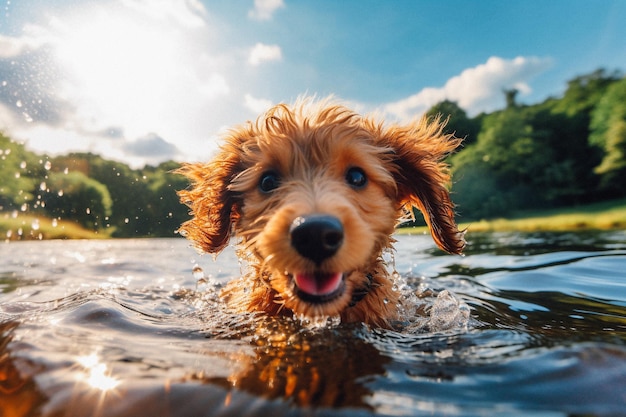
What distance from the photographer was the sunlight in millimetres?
2166

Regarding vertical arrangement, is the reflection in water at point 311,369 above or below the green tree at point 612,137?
below

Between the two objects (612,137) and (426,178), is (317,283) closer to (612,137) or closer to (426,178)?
(426,178)

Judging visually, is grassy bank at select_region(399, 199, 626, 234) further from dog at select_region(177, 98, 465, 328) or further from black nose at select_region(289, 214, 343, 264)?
black nose at select_region(289, 214, 343, 264)

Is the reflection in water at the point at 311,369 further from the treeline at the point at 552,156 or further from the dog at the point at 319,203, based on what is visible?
the treeline at the point at 552,156

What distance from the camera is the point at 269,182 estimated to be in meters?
3.96

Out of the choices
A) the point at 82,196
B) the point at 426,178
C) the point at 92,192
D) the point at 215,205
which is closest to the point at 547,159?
the point at 92,192

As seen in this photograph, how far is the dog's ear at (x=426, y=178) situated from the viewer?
4.70 m

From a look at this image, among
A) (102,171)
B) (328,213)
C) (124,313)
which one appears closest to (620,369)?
(328,213)

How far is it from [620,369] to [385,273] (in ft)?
6.69

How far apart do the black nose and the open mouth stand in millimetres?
216

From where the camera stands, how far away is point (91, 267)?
30.3 feet

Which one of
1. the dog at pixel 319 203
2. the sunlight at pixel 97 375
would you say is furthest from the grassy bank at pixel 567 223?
the sunlight at pixel 97 375

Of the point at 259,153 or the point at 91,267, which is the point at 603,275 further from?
the point at 91,267

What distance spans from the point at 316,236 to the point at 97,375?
1.41 m
